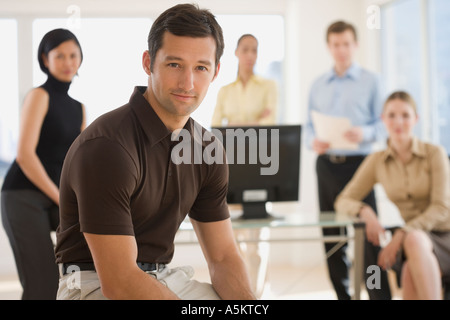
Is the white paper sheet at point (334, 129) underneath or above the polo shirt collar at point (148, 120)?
above

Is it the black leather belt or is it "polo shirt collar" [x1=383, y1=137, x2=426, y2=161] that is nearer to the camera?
the black leather belt

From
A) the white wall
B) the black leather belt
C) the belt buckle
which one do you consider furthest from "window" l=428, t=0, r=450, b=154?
the black leather belt

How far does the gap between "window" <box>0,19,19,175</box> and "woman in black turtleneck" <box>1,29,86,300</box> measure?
2500 millimetres

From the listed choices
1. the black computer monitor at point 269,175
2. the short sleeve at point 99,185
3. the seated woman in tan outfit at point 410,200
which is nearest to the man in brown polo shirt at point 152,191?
the short sleeve at point 99,185

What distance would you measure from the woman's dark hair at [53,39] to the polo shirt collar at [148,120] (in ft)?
0.69

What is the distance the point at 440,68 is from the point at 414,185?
1.89m

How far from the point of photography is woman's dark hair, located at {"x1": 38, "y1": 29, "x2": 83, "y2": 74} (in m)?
1.30

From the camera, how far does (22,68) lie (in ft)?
13.5

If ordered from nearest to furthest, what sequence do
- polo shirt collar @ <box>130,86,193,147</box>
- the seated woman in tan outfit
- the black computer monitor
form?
polo shirt collar @ <box>130,86,193,147</box> → the black computer monitor → the seated woman in tan outfit

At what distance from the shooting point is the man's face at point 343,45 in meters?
3.00

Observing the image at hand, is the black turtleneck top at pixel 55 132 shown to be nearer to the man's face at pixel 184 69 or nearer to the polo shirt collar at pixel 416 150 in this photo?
the man's face at pixel 184 69

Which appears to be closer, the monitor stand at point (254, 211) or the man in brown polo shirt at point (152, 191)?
the man in brown polo shirt at point (152, 191)

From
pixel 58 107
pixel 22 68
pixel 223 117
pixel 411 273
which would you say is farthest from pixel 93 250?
pixel 22 68

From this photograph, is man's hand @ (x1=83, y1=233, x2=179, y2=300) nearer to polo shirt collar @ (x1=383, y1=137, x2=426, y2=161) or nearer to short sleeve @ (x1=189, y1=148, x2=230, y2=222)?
short sleeve @ (x1=189, y1=148, x2=230, y2=222)
